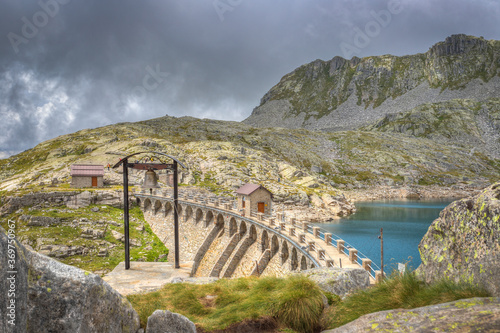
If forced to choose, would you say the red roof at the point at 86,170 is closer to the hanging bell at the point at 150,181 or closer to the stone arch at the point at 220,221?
the stone arch at the point at 220,221

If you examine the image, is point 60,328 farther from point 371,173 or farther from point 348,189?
point 371,173

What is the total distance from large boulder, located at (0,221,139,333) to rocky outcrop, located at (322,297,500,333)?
4814mm

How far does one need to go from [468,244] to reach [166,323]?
6653 millimetres

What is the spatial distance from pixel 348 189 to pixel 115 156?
88828mm

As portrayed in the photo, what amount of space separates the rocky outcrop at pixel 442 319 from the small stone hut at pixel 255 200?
3128 cm

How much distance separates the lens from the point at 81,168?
61625 mm

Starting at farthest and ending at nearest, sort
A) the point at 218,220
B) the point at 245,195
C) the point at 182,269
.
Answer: the point at 218,220 < the point at 245,195 < the point at 182,269

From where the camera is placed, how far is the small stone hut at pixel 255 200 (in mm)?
37625

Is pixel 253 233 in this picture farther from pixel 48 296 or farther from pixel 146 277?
pixel 48 296

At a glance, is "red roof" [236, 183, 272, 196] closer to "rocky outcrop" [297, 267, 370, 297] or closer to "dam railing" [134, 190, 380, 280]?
"dam railing" [134, 190, 380, 280]

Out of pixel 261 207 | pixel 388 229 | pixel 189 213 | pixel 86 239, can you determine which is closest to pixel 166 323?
pixel 261 207

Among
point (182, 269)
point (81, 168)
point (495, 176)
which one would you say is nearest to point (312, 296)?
point (182, 269)

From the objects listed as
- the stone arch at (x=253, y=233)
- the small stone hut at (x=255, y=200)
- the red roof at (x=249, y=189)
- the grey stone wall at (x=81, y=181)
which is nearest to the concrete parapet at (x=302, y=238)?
the stone arch at (x=253, y=233)

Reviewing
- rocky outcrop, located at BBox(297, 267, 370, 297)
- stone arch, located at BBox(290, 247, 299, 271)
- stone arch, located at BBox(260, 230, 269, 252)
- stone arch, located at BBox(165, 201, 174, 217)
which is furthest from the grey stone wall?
rocky outcrop, located at BBox(297, 267, 370, 297)
